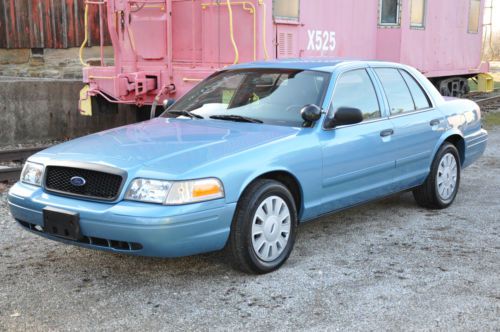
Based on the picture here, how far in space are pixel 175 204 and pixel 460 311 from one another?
1.82 metres

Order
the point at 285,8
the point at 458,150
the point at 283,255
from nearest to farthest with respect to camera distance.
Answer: the point at 283,255, the point at 458,150, the point at 285,8

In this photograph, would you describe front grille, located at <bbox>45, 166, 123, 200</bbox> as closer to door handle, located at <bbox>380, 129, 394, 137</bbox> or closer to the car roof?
the car roof

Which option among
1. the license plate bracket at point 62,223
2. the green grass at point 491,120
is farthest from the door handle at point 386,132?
the green grass at point 491,120

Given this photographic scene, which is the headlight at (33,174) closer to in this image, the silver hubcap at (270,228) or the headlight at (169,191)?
the headlight at (169,191)

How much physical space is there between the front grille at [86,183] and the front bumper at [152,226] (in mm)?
64

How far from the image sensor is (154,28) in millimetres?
9180

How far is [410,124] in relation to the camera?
5.71 m

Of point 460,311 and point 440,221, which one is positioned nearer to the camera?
point 460,311

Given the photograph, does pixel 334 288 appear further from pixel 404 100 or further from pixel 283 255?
pixel 404 100

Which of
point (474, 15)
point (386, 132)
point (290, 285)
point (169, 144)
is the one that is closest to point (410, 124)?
point (386, 132)

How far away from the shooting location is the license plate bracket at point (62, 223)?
13.1 ft

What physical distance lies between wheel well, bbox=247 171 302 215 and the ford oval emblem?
119 centimetres

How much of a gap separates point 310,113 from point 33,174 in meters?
2.03

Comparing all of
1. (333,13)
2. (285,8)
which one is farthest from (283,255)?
(333,13)
